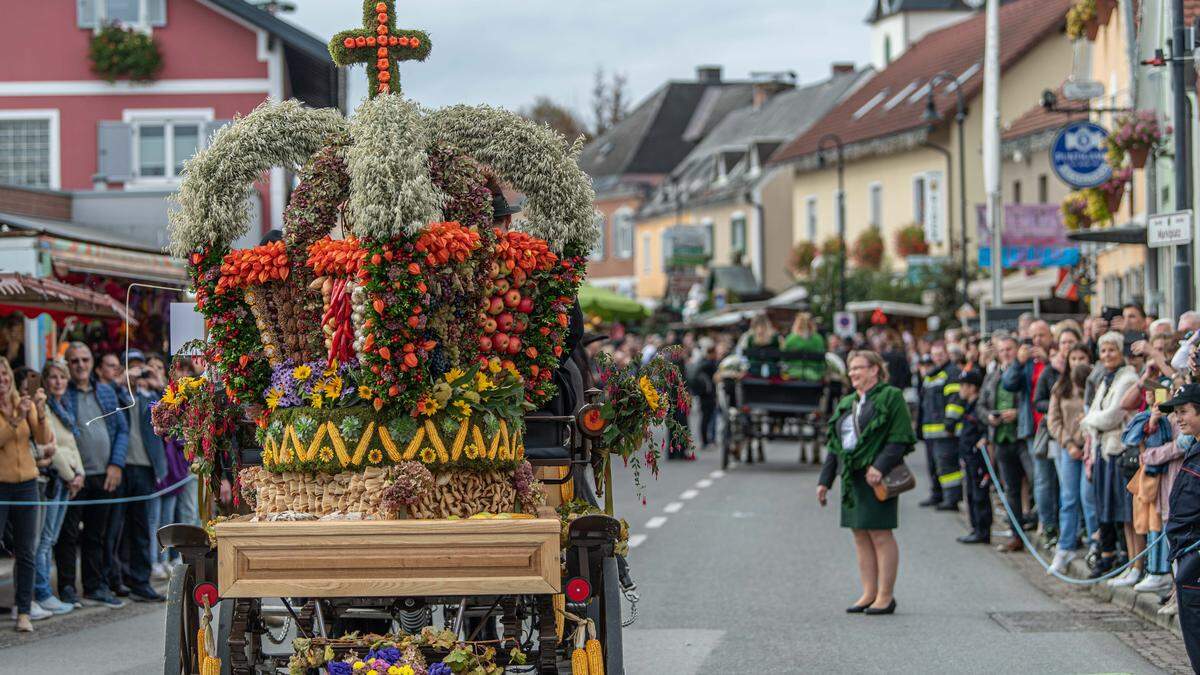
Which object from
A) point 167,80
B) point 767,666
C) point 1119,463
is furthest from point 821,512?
point 167,80

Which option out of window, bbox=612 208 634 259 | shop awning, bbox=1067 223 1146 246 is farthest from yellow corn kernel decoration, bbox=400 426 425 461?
window, bbox=612 208 634 259

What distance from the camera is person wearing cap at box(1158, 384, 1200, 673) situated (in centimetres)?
928

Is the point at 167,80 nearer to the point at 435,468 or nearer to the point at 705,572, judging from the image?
the point at 705,572

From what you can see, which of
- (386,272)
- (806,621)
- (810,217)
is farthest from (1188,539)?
(810,217)

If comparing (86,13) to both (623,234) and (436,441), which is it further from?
(623,234)

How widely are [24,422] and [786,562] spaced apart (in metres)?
6.76

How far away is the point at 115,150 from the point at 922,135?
90.4 feet

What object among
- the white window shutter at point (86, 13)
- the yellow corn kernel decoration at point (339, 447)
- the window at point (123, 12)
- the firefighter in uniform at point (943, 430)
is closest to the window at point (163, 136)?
the window at point (123, 12)

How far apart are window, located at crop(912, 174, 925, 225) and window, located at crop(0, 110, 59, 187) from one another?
28259 millimetres

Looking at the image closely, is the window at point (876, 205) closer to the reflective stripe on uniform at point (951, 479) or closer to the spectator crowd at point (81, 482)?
the reflective stripe on uniform at point (951, 479)

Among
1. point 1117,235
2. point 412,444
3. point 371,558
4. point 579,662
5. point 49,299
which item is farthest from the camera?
point 1117,235

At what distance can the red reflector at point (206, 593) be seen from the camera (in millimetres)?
7707

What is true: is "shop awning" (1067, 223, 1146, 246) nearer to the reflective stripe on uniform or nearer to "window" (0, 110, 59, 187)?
the reflective stripe on uniform

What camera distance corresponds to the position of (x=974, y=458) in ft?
58.9
